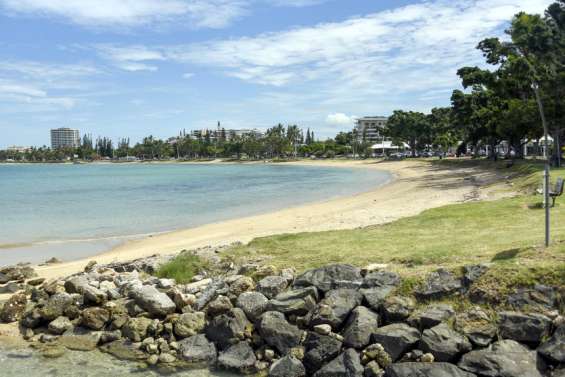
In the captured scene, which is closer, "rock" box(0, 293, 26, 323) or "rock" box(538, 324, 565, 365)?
"rock" box(538, 324, 565, 365)

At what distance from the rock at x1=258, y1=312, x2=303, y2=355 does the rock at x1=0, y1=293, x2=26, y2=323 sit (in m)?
4.88

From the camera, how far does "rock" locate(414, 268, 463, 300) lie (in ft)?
26.8

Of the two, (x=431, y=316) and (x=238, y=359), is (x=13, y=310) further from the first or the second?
(x=431, y=316)

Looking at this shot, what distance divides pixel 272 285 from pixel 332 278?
1.06 meters

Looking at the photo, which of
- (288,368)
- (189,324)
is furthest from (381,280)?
(189,324)

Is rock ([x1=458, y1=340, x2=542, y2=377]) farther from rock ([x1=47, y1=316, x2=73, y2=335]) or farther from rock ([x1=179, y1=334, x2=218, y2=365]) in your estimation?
rock ([x1=47, y1=316, x2=73, y2=335])

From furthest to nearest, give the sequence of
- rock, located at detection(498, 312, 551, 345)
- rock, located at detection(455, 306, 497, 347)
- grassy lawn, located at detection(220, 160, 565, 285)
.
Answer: grassy lawn, located at detection(220, 160, 565, 285), rock, located at detection(455, 306, 497, 347), rock, located at detection(498, 312, 551, 345)

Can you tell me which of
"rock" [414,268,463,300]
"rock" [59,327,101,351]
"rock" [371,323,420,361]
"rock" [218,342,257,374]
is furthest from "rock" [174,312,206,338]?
"rock" [414,268,463,300]

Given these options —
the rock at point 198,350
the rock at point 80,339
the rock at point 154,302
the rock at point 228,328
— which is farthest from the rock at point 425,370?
the rock at point 80,339

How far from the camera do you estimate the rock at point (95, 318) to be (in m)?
9.48

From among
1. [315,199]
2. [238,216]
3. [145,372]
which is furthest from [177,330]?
[315,199]

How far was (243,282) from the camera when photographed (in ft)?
32.0

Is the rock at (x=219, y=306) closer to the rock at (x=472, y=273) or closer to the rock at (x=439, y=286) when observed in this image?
the rock at (x=439, y=286)

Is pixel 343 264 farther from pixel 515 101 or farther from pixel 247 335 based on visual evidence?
pixel 515 101
